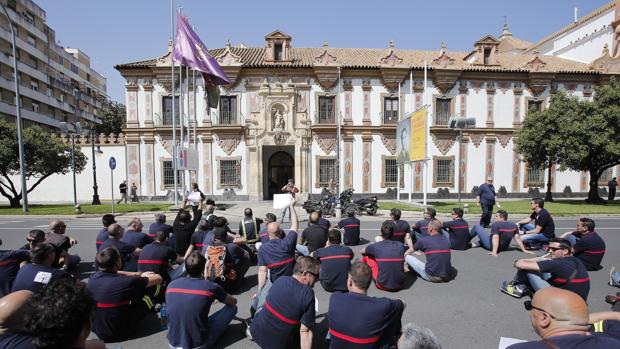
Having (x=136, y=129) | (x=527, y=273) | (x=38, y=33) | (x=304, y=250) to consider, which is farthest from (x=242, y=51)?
(x=38, y=33)

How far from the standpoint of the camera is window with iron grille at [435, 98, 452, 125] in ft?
78.9

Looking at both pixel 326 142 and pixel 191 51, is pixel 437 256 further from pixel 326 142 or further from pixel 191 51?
pixel 326 142

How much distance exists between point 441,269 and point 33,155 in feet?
81.3

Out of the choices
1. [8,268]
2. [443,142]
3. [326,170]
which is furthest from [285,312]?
[443,142]

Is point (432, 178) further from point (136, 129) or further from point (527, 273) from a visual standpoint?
point (136, 129)

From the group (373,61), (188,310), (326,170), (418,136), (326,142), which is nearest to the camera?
(188,310)

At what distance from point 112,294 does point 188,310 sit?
3.45 feet

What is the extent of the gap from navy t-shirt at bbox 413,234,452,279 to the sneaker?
932 millimetres

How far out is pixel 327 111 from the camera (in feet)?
76.9

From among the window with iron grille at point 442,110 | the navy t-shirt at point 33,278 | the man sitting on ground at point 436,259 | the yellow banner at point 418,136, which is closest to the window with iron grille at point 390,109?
the window with iron grille at point 442,110

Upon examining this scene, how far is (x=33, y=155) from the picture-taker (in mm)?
19406

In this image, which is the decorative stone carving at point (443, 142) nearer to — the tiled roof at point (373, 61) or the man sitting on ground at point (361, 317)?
the tiled roof at point (373, 61)

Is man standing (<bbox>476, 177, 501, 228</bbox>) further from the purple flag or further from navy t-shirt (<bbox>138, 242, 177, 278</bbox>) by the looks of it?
the purple flag

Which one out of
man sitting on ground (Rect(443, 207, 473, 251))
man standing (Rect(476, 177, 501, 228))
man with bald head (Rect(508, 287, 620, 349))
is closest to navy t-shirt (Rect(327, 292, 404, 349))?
man with bald head (Rect(508, 287, 620, 349))
